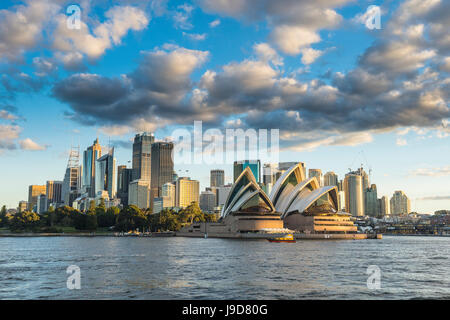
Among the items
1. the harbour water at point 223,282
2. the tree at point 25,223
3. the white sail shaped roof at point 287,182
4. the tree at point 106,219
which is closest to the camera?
the harbour water at point 223,282

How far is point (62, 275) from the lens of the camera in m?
35.7

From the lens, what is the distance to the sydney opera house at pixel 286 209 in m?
129

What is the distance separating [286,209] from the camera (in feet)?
446

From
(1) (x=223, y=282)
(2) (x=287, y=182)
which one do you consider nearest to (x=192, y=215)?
(2) (x=287, y=182)

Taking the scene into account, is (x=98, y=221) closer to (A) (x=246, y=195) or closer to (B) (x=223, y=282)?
(A) (x=246, y=195)

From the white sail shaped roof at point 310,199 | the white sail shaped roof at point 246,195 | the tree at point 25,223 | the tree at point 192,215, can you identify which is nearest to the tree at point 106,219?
the tree at point 25,223

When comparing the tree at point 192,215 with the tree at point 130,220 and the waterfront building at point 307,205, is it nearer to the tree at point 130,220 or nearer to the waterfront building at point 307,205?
the tree at point 130,220

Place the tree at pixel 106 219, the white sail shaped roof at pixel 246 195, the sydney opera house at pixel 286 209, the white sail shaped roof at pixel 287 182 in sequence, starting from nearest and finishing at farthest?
Answer: 1. the sydney opera house at pixel 286 209
2. the white sail shaped roof at pixel 246 195
3. the white sail shaped roof at pixel 287 182
4. the tree at pixel 106 219

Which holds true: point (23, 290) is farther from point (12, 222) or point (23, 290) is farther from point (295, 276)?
point (12, 222)

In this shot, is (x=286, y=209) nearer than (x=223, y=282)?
No

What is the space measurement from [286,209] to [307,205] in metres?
8.58

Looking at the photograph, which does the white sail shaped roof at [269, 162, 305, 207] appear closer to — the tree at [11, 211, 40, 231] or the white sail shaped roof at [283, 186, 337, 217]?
the white sail shaped roof at [283, 186, 337, 217]

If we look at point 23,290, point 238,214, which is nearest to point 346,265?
point 23,290
